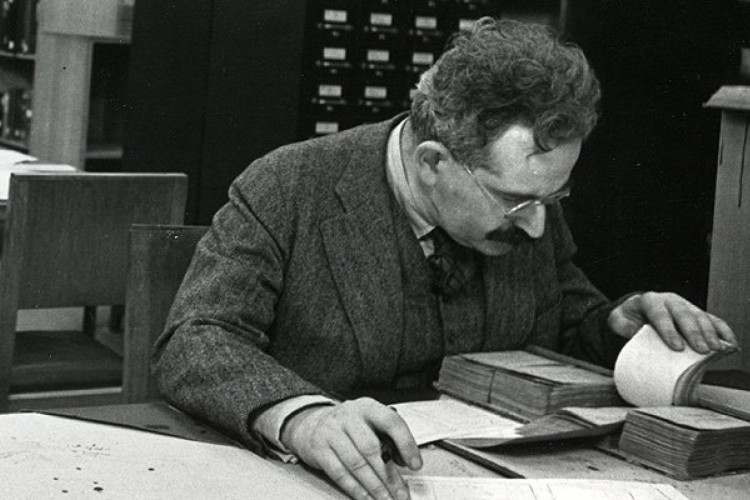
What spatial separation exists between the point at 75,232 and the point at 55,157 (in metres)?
3.67

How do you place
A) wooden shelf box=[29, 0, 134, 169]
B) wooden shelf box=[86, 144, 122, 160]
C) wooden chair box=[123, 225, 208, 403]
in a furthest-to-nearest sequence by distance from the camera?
1. wooden shelf box=[86, 144, 122, 160]
2. wooden shelf box=[29, 0, 134, 169]
3. wooden chair box=[123, 225, 208, 403]

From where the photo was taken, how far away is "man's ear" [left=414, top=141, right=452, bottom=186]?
1.85m

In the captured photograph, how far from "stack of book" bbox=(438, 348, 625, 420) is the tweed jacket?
0.54 feet

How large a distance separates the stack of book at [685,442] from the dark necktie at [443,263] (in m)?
0.49

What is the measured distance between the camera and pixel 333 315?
191cm

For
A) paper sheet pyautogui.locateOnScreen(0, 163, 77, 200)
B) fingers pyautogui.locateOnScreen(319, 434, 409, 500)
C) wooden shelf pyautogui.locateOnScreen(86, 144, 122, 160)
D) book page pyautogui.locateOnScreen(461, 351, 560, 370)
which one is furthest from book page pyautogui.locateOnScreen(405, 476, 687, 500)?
wooden shelf pyautogui.locateOnScreen(86, 144, 122, 160)

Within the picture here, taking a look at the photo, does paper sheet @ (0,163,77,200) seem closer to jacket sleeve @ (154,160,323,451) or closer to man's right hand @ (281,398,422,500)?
jacket sleeve @ (154,160,323,451)

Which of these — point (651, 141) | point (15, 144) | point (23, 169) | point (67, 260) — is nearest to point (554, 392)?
point (67, 260)

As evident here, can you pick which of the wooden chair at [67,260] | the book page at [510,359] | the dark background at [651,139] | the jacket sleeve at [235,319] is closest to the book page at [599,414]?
the book page at [510,359]

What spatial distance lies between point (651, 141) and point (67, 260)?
2455 mm

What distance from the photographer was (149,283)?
1.95m

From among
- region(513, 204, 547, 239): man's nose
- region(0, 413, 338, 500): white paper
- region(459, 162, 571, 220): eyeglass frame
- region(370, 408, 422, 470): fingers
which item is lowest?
region(0, 413, 338, 500): white paper

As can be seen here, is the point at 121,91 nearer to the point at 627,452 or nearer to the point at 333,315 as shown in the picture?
the point at 333,315

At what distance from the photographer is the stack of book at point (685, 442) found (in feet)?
4.98
